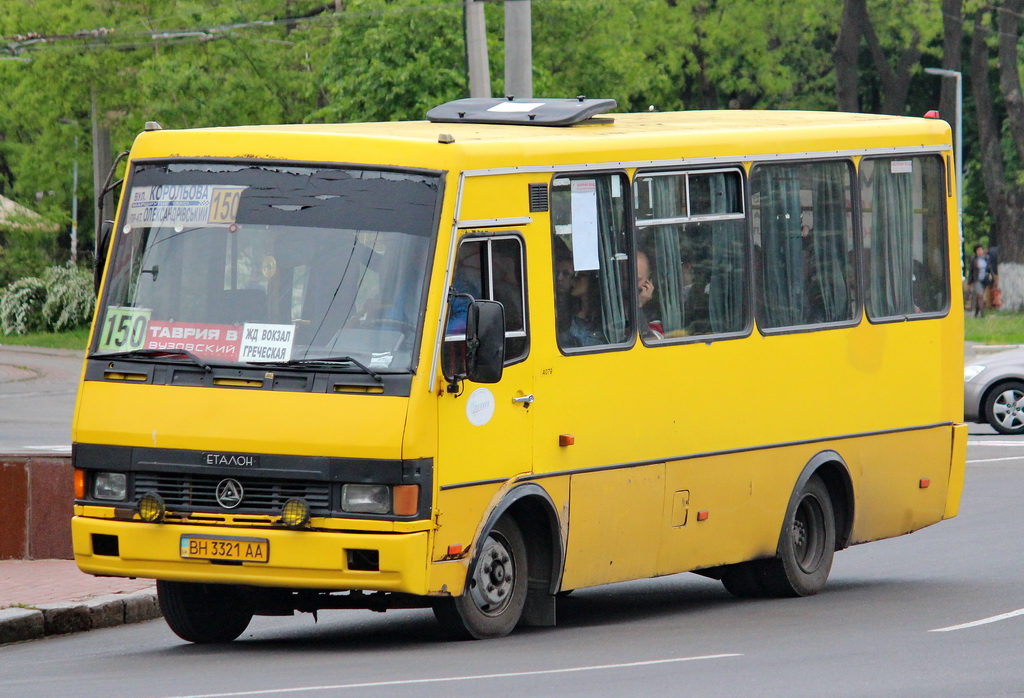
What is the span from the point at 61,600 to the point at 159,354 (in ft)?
8.20

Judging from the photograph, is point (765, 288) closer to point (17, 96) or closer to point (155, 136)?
point (155, 136)

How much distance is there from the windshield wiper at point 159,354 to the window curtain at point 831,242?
14.9 ft

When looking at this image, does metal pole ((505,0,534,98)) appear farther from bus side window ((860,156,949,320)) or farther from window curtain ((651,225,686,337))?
window curtain ((651,225,686,337))

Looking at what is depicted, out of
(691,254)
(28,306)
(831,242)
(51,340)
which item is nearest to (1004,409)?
(831,242)

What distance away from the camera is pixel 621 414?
10320mm

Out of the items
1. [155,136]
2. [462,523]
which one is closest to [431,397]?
[462,523]

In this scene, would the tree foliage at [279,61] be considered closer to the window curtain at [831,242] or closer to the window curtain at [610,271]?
the window curtain at [831,242]

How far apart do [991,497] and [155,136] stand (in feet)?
36.3

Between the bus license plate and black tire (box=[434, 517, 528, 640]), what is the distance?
99cm

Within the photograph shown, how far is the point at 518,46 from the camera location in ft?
66.2

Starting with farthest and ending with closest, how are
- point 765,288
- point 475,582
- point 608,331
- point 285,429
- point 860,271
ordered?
point 860,271 < point 765,288 < point 608,331 < point 475,582 < point 285,429

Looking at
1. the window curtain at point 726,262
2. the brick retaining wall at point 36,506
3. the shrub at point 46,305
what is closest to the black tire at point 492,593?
the window curtain at point 726,262

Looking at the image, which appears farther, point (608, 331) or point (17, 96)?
point (17, 96)

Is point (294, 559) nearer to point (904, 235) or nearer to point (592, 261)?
point (592, 261)
